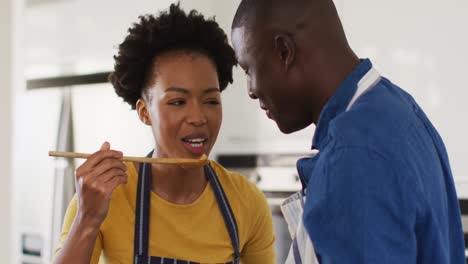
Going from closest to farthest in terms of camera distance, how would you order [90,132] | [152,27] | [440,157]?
1. [440,157]
2. [152,27]
3. [90,132]

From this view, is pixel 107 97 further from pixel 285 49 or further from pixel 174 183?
pixel 285 49

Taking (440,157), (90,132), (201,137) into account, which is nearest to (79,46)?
(90,132)

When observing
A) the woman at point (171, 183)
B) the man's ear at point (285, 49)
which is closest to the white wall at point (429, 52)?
the woman at point (171, 183)

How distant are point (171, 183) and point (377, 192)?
656 mm

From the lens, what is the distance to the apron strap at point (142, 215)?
1116 millimetres

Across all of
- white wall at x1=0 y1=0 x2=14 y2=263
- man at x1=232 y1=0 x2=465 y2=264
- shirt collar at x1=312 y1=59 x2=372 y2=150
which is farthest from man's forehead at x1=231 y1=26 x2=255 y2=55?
white wall at x1=0 y1=0 x2=14 y2=263

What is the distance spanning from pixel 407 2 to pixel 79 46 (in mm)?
1330

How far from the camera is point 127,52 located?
49.2 inches

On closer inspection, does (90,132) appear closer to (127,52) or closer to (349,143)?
(127,52)

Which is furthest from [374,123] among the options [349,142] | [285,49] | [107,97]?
[107,97]

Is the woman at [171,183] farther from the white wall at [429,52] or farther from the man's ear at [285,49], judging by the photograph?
the white wall at [429,52]

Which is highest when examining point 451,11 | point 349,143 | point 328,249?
point 451,11

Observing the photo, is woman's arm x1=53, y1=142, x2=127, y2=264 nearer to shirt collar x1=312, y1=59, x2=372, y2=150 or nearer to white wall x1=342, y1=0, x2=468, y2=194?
shirt collar x1=312, y1=59, x2=372, y2=150

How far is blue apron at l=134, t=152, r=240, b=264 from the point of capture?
1119 mm
